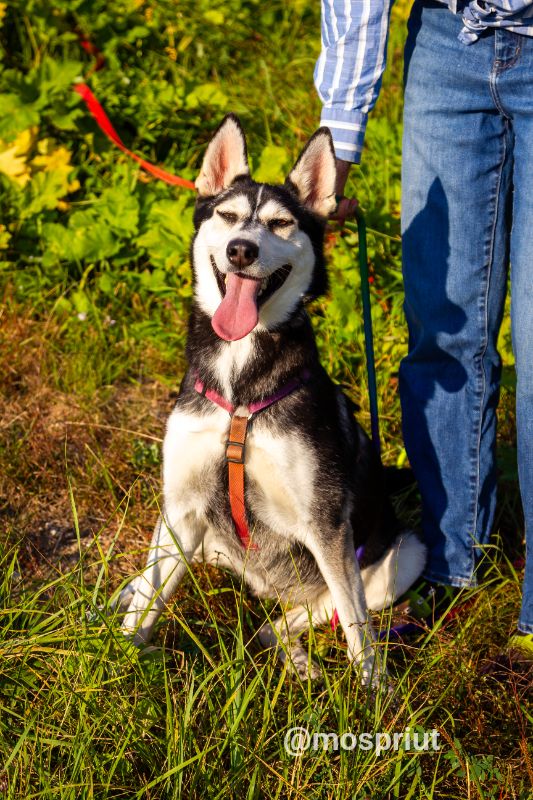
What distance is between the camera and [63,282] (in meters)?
4.04

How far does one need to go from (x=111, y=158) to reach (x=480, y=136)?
2637mm

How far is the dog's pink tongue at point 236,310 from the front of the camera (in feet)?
7.42

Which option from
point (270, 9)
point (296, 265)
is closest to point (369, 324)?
point (296, 265)

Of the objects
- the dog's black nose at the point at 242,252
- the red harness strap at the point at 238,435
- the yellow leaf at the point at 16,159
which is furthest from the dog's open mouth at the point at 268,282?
the yellow leaf at the point at 16,159

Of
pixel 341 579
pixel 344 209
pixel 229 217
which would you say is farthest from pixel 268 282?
pixel 341 579

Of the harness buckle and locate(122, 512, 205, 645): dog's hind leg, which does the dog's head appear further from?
locate(122, 512, 205, 645): dog's hind leg

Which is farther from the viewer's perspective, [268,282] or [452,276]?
[452,276]

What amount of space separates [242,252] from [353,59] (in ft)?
2.36

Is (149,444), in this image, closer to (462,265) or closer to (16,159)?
(462,265)

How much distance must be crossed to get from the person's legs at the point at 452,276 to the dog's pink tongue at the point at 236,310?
24.5 inches

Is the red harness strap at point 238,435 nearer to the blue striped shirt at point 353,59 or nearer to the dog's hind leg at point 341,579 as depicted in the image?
the dog's hind leg at point 341,579

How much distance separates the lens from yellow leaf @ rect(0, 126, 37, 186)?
4133 mm

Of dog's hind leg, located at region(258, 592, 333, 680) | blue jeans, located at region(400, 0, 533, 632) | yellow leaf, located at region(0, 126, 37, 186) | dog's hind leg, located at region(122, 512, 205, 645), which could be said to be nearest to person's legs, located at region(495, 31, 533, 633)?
blue jeans, located at region(400, 0, 533, 632)

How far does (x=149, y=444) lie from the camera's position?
3.41 metres
